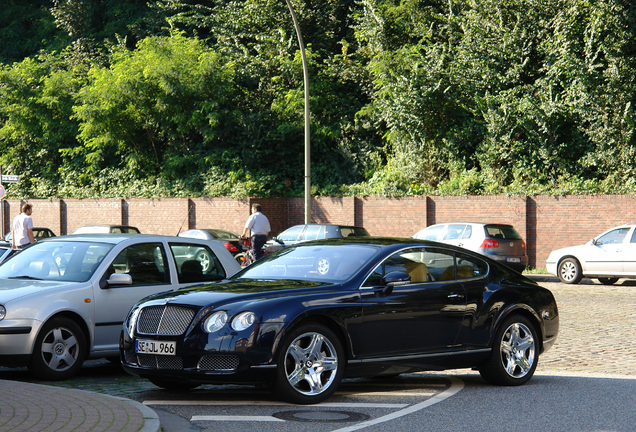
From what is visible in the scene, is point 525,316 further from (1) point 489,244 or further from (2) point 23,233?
(1) point 489,244

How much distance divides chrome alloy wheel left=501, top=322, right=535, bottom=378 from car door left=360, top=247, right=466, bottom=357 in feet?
2.19

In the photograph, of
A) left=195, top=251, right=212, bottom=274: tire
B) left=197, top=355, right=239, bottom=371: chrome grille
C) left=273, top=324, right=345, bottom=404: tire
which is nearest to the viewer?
left=197, top=355, right=239, bottom=371: chrome grille

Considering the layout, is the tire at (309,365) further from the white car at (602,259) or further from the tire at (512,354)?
the white car at (602,259)

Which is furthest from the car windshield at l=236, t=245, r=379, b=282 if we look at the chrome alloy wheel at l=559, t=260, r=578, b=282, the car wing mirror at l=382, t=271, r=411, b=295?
the chrome alloy wheel at l=559, t=260, r=578, b=282

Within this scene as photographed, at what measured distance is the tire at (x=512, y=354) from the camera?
25.9ft

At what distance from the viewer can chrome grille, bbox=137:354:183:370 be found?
21.8 ft

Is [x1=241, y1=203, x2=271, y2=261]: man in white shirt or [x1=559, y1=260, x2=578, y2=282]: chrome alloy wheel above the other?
[x1=241, y1=203, x2=271, y2=261]: man in white shirt

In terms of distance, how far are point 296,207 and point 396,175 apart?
4.50 m

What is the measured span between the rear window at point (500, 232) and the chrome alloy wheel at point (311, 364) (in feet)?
52.4

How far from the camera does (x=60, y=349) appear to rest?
8133 mm

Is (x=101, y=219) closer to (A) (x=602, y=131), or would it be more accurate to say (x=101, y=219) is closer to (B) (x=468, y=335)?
(A) (x=602, y=131)

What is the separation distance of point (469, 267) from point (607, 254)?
1417cm

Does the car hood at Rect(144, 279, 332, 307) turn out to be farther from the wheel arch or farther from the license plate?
the wheel arch

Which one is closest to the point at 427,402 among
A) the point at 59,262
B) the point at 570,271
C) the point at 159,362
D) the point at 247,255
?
the point at 159,362
